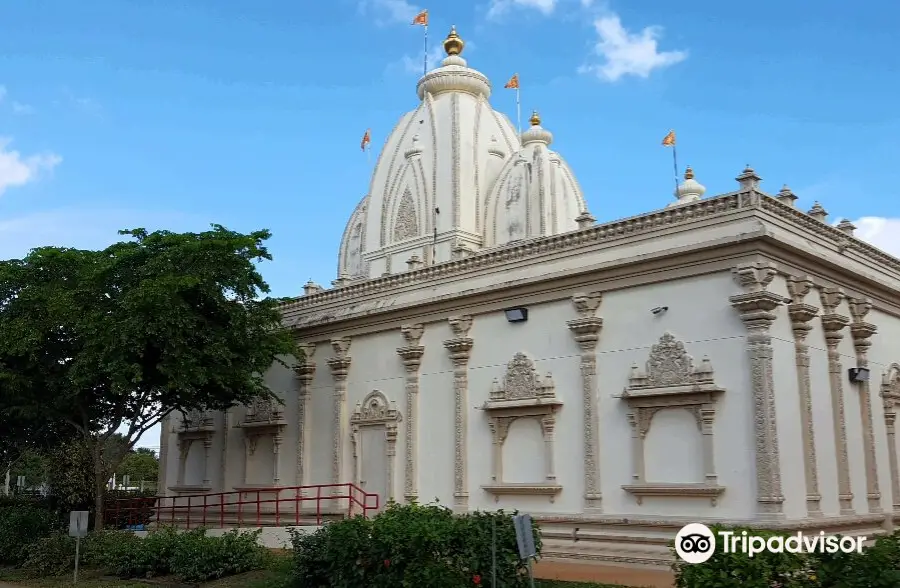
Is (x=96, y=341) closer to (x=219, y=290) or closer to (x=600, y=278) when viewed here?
(x=219, y=290)

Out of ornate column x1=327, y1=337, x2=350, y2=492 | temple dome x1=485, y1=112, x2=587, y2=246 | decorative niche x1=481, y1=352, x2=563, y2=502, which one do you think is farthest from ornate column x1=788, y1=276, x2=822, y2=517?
ornate column x1=327, y1=337, x2=350, y2=492

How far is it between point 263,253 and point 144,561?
7.14 meters

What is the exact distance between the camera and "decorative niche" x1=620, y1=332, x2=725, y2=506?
14.0 metres

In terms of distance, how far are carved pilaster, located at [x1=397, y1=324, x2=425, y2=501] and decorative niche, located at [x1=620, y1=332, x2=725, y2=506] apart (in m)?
5.39

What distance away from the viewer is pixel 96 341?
1736 cm

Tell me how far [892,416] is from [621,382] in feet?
19.3

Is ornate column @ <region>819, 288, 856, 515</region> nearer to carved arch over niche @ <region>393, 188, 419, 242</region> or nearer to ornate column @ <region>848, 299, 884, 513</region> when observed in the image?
ornate column @ <region>848, 299, 884, 513</region>

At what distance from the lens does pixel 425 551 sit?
10.5 meters

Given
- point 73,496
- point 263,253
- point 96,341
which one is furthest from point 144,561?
point 73,496

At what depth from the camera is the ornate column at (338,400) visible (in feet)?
66.9

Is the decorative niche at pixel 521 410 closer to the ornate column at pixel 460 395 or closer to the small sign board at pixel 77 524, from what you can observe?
the ornate column at pixel 460 395

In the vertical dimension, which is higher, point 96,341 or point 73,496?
point 96,341

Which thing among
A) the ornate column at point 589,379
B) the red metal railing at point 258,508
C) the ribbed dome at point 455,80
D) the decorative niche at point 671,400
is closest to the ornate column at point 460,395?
the red metal railing at point 258,508

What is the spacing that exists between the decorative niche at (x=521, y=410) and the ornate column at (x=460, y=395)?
577 millimetres
